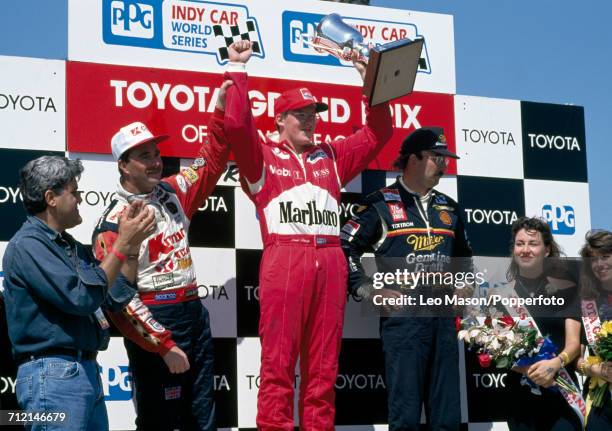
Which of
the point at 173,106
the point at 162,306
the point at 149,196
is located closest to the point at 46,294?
the point at 162,306

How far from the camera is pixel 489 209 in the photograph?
540cm

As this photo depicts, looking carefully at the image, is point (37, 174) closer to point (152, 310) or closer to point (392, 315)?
point (152, 310)

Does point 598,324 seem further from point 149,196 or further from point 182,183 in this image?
point 149,196

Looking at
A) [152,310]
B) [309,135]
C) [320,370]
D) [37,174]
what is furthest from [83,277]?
[309,135]

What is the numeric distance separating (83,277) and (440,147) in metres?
2.44

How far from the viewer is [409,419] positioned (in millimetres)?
4297

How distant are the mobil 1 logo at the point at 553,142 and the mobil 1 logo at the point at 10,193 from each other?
9.80 feet

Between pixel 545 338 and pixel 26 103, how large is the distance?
2.80 meters

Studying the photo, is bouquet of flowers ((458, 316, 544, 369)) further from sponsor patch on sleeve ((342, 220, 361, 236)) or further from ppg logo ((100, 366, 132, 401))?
ppg logo ((100, 366, 132, 401))

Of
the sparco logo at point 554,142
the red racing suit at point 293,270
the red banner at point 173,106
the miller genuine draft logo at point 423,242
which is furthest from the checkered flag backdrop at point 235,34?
the sparco logo at point 554,142

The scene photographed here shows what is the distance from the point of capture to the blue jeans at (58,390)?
2.87 m

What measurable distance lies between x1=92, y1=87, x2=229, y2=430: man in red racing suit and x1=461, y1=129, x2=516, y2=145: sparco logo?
1.99 metres

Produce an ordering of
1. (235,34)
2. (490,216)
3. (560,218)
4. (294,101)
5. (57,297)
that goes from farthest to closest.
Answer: (560,218) < (490,216) < (235,34) < (294,101) < (57,297)

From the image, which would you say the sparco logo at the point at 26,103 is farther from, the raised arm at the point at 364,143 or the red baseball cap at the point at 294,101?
the raised arm at the point at 364,143
